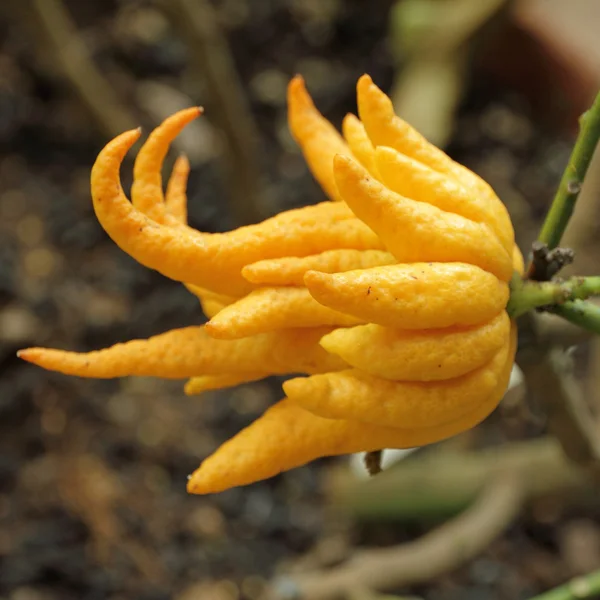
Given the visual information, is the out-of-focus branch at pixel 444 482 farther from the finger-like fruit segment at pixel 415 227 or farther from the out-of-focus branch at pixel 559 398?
the finger-like fruit segment at pixel 415 227

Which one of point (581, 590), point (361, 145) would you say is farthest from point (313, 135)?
point (581, 590)

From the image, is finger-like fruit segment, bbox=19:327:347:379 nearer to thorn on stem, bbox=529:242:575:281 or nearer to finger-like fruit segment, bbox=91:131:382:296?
finger-like fruit segment, bbox=91:131:382:296

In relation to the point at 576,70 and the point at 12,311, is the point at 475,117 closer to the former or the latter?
the point at 576,70

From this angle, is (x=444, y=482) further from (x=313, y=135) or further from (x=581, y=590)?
(x=313, y=135)

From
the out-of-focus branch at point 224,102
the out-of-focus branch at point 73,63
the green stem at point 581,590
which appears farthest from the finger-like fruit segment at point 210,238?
the out-of-focus branch at point 73,63

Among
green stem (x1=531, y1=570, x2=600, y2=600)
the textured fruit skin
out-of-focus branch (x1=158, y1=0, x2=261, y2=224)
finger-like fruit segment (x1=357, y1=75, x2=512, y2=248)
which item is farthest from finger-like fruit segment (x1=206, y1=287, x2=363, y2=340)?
out-of-focus branch (x1=158, y1=0, x2=261, y2=224)

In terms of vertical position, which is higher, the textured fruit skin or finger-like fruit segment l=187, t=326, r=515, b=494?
the textured fruit skin
